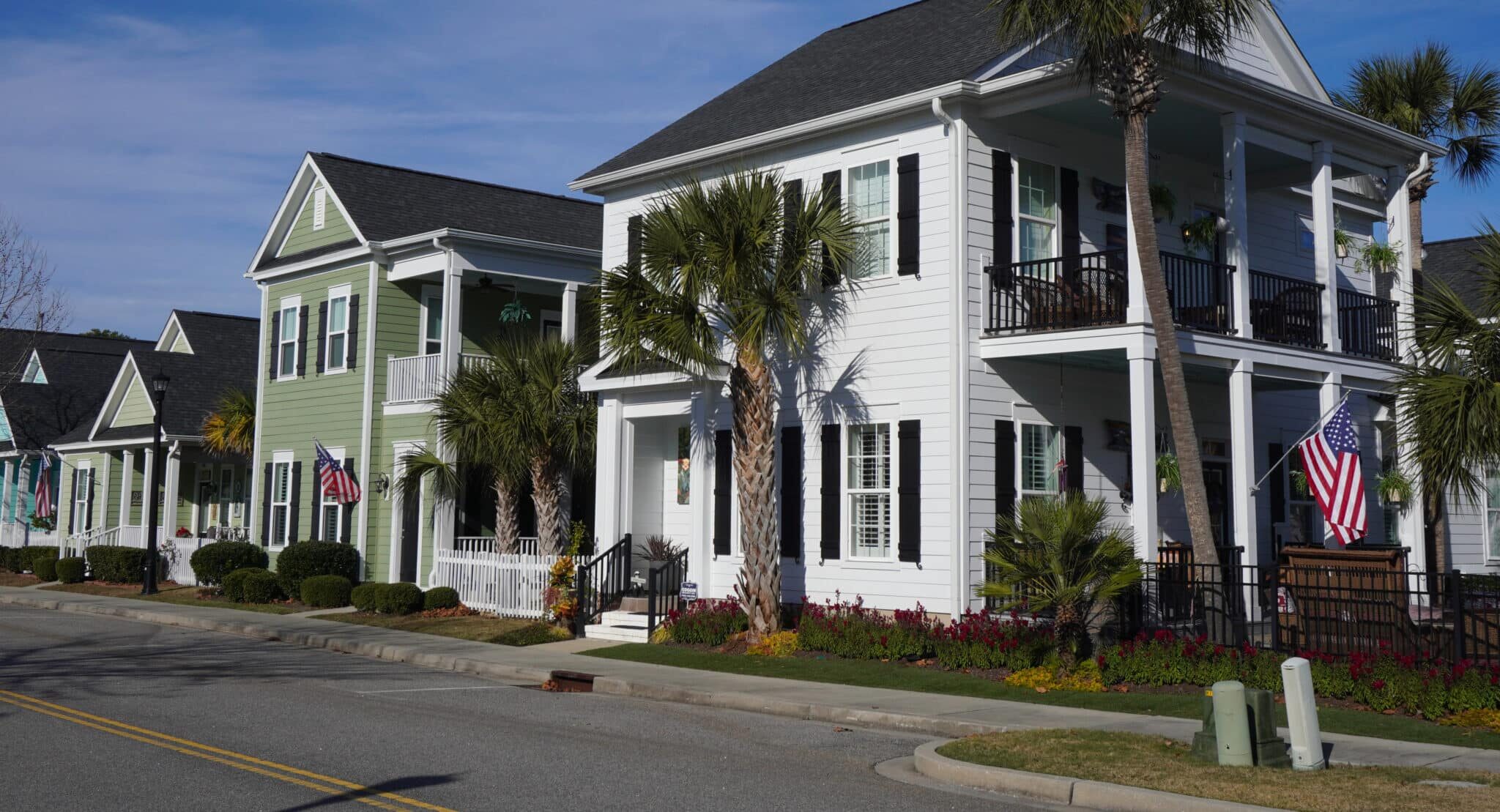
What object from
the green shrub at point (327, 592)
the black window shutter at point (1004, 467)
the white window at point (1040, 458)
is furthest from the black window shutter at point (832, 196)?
the green shrub at point (327, 592)

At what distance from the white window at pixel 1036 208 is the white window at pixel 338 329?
50.4 ft

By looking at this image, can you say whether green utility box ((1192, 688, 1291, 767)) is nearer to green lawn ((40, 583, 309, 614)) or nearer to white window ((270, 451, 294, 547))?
green lawn ((40, 583, 309, 614))

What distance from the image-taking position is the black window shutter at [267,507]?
2969cm

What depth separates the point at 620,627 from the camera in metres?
20.2

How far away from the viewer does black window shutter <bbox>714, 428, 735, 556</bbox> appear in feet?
65.8

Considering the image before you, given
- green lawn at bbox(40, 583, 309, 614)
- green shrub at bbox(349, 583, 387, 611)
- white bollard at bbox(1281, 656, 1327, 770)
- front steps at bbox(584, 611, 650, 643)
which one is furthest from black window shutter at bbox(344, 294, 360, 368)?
white bollard at bbox(1281, 656, 1327, 770)

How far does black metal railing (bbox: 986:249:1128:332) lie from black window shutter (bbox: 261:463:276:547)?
18582 mm

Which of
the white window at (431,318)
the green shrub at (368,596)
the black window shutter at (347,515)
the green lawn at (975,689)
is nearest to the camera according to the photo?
the green lawn at (975,689)

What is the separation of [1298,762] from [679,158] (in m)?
13.7

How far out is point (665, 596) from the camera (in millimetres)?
20234

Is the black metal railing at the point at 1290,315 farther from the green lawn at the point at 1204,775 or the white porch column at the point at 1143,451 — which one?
the green lawn at the point at 1204,775

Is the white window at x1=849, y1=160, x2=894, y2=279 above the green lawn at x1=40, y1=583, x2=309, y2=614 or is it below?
above

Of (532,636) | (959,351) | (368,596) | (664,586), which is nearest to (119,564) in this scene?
(368,596)

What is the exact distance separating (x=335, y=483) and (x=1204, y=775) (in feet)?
68.4
